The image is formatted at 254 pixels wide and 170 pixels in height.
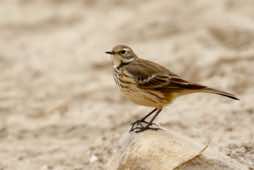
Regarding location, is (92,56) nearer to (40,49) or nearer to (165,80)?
(40,49)

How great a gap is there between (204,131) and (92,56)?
3950 millimetres

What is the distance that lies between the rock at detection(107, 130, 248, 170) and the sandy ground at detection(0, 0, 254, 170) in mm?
672

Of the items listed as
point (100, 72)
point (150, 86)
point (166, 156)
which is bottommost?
point (100, 72)

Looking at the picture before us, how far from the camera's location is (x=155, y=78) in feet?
24.0

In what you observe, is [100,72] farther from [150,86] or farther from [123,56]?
[150,86]

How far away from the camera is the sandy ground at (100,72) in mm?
8664

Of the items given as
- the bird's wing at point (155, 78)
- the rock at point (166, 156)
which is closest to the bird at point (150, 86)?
the bird's wing at point (155, 78)

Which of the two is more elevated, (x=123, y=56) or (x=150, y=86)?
(x=123, y=56)

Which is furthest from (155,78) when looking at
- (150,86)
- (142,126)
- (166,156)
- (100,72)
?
(100,72)

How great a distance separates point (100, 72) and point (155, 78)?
4345 millimetres

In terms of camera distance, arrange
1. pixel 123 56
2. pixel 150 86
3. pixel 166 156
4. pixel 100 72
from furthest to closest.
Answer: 1. pixel 100 72
2. pixel 123 56
3. pixel 150 86
4. pixel 166 156

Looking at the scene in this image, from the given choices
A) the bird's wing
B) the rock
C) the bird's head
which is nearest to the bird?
the bird's wing

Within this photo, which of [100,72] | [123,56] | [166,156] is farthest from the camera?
[100,72]

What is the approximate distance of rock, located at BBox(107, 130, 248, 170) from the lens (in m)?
6.55
